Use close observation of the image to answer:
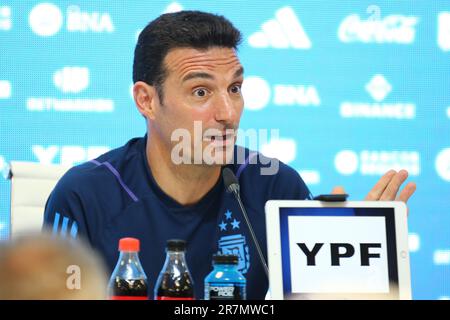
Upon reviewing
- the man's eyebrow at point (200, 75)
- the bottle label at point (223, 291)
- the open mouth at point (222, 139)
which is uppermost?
the man's eyebrow at point (200, 75)

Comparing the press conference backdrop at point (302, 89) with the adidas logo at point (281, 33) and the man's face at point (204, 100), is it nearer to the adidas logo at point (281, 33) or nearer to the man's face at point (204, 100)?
the adidas logo at point (281, 33)

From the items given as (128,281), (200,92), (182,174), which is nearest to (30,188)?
(182,174)

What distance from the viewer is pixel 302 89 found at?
10.4 feet

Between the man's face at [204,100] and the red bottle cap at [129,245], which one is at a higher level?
the man's face at [204,100]

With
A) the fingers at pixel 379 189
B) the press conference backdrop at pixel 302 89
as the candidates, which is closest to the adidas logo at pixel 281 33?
the press conference backdrop at pixel 302 89

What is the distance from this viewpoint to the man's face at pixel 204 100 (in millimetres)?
2107

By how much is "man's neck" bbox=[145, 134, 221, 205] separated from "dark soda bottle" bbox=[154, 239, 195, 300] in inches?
26.9

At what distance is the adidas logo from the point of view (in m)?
3.18

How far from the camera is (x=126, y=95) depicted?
306cm

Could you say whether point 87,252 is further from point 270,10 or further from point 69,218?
point 270,10

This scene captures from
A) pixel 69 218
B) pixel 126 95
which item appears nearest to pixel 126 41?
pixel 126 95

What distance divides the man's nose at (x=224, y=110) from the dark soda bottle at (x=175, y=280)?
2.38 feet

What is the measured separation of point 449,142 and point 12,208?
6.16 ft

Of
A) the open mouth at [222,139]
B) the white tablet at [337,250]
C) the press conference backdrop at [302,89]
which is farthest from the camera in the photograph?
the press conference backdrop at [302,89]
